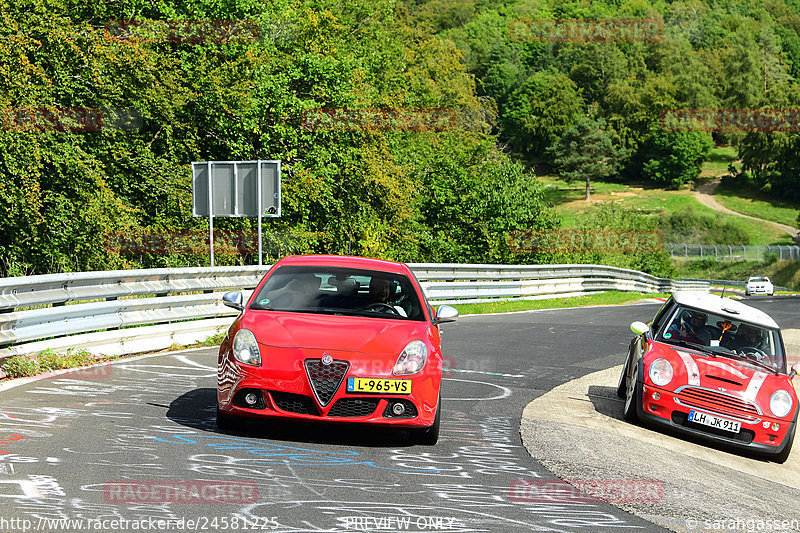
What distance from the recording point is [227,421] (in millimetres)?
7125

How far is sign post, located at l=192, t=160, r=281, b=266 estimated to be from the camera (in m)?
16.8

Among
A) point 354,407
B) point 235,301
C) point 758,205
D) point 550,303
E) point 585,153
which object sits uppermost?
point 585,153

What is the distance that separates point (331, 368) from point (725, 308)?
17.3 ft

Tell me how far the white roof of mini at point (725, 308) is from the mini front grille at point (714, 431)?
4.58 ft

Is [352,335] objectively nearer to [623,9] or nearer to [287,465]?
[287,465]

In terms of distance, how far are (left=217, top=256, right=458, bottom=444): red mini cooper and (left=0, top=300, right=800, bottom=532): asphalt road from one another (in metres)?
0.26

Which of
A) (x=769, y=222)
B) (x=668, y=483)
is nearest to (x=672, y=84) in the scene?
(x=769, y=222)

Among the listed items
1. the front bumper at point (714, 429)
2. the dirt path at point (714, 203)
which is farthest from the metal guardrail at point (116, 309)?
the dirt path at point (714, 203)

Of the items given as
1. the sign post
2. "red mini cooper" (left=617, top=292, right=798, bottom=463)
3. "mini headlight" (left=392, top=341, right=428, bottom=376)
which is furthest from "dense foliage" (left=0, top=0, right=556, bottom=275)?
"mini headlight" (left=392, top=341, right=428, bottom=376)

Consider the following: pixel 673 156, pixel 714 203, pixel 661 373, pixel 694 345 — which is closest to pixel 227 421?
pixel 661 373

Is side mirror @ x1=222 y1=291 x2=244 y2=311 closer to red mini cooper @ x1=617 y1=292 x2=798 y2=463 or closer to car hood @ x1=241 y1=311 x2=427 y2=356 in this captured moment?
car hood @ x1=241 y1=311 x2=427 y2=356

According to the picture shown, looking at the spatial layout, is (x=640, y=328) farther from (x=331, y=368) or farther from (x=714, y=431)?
(x=331, y=368)

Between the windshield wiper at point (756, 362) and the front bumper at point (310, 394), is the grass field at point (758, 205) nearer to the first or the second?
the windshield wiper at point (756, 362)

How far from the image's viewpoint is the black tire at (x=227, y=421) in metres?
7.07
